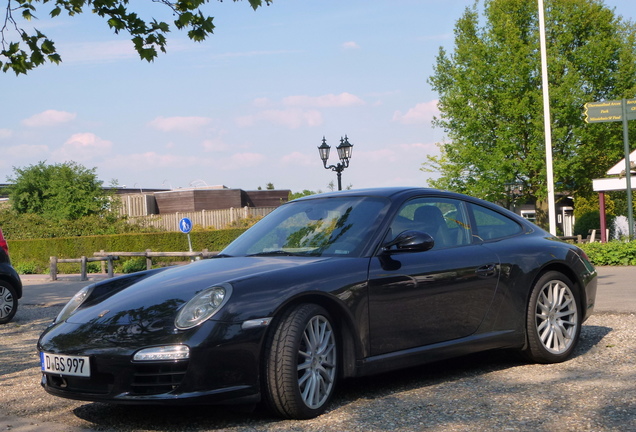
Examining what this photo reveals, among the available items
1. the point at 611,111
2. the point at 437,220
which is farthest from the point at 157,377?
the point at 611,111

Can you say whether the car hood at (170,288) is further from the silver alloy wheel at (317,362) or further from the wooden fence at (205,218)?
the wooden fence at (205,218)

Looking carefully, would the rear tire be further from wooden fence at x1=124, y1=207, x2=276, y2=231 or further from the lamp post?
wooden fence at x1=124, y1=207, x2=276, y2=231

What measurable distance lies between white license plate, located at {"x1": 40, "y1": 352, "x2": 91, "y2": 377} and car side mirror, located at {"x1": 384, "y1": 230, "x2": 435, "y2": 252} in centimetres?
209

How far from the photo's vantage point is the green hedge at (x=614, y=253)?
2039 cm

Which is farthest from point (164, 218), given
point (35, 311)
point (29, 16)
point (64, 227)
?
point (29, 16)

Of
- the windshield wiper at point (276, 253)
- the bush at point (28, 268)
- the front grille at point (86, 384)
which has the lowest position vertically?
the bush at point (28, 268)

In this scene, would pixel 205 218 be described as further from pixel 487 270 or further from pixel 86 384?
pixel 86 384

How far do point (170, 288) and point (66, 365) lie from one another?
2.51 feet

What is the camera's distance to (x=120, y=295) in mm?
5371

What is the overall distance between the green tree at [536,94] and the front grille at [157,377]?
36.0m

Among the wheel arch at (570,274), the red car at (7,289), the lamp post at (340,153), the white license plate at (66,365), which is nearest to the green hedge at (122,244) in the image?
the lamp post at (340,153)

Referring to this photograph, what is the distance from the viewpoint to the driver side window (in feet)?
19.7

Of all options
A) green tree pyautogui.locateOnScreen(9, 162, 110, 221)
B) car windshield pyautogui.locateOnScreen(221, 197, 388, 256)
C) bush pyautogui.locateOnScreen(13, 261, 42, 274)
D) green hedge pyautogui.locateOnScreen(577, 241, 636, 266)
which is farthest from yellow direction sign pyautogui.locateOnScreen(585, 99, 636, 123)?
green tree pyautogui.locateOnScreen(9, 162, 110, 221)

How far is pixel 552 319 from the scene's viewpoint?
6.63 metres
